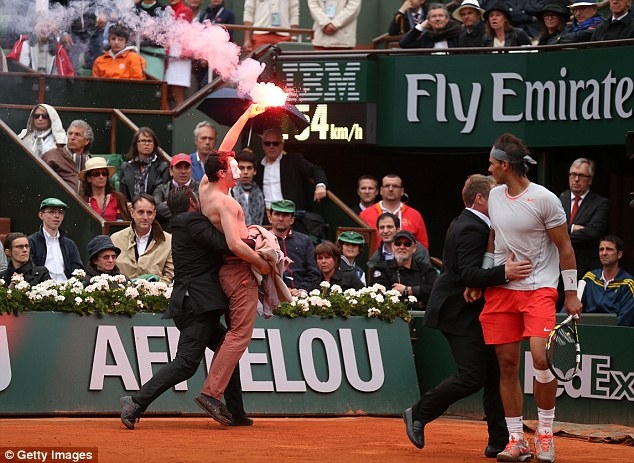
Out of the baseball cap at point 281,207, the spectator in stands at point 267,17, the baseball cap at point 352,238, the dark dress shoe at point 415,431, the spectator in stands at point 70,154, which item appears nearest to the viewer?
the dark dress shoe at point 415,431

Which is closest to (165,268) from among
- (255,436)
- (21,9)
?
(255,436)

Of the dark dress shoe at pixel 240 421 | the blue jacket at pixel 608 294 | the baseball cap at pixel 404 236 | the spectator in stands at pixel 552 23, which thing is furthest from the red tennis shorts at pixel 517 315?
the spectator in stands at pixel 552 23

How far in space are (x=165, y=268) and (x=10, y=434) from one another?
3.99m

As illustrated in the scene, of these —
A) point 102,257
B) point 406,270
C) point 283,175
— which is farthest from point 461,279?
point 283,175

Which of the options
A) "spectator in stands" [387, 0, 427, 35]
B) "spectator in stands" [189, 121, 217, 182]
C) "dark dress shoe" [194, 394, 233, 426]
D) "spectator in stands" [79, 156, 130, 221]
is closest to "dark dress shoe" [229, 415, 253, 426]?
"dark dress shoe" [194, 394, 233, 426]

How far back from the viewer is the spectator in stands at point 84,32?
17.3 meters

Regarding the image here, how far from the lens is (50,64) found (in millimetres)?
17859

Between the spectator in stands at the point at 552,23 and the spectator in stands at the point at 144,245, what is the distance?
6417mm

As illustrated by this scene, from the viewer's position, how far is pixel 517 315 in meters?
9.05

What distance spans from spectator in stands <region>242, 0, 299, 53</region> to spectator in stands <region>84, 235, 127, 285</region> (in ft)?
20.9

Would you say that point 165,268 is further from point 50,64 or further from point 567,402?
point 50,64

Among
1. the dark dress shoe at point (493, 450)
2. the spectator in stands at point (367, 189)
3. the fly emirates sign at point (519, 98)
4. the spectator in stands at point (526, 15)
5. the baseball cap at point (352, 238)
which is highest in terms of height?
the spectator in stands at point (526, 15)

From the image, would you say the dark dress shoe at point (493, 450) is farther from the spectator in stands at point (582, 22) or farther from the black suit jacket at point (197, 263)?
the spectator in stands at point (582, 22)

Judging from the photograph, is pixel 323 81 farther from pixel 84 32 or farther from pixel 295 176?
pixel 84 32
